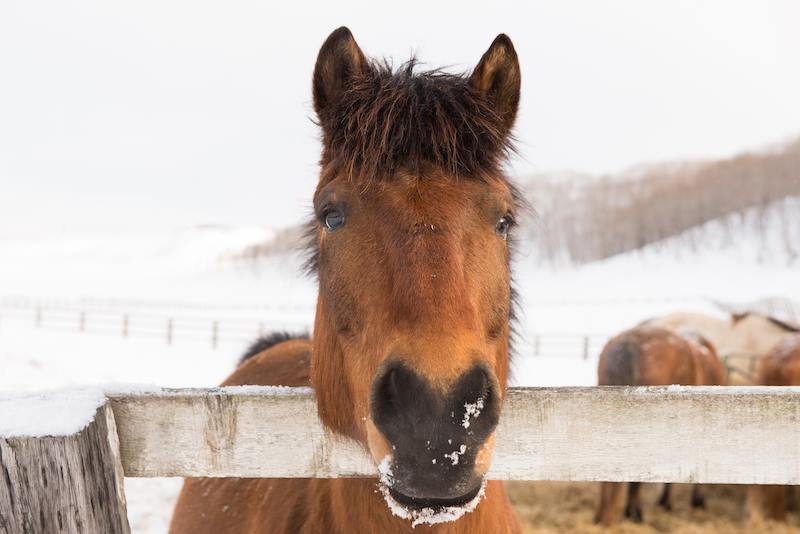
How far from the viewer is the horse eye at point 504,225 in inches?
78.4

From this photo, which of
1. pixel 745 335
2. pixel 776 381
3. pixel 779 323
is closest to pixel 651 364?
pixel 776 381

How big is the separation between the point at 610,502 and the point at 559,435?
6522 millimetres

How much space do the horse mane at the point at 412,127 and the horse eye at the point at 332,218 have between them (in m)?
0.14

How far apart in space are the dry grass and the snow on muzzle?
19.5 ft

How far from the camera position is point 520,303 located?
256 centimetres

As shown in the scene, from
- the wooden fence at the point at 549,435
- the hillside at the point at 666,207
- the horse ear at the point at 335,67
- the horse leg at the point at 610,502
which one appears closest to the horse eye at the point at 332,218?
the horse ear at the point at 335,67

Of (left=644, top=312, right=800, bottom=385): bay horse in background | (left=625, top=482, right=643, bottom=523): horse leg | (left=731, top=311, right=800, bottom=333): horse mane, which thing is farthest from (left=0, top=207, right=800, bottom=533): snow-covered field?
(left=731, top=311, right=800, bottom=333): horse mane

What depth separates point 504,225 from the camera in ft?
6.75

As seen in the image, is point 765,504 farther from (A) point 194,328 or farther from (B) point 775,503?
(A) point 194,328

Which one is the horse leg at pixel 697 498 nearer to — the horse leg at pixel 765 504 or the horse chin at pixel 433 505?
the horse leg at pixel 765 504

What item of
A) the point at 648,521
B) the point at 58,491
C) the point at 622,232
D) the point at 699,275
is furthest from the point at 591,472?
the point at 622,232

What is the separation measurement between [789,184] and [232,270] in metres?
71.2

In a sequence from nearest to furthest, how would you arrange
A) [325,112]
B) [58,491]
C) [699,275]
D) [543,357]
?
1. [58,491]
2. [325,112]
3. [543,357]
4. [699,275]

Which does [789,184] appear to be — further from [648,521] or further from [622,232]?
[648,521]
